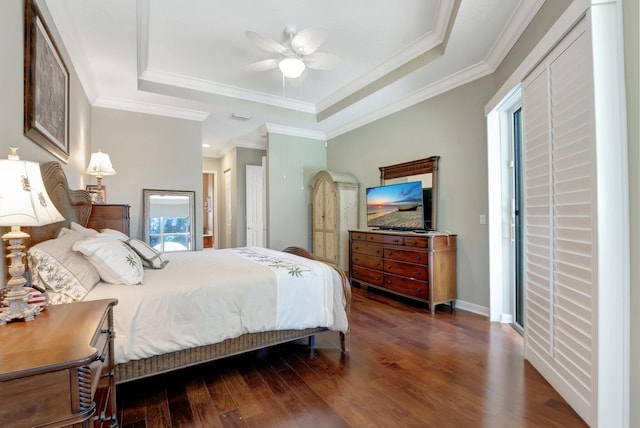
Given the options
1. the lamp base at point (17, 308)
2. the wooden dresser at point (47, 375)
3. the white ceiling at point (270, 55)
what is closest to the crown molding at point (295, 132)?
the white ceiling at point (270, 55)

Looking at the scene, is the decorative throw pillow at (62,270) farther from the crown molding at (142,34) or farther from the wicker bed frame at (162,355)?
the crown molding at (142,34)

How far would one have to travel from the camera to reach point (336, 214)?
4996mm

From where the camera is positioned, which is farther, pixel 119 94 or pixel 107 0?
pixel 119 94

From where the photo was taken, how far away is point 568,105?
1807mm

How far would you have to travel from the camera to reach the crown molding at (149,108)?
421 cm

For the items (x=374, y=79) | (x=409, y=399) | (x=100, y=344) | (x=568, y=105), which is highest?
(x=374, y=79)

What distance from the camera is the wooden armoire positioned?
16.4ft

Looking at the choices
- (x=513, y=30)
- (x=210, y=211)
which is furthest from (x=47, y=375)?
(x=210, y=211)

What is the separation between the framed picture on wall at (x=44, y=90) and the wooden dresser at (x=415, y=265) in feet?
11.2

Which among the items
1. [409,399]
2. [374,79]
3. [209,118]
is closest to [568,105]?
[409,399]

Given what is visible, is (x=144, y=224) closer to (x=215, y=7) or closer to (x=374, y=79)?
(x=215, y=7)

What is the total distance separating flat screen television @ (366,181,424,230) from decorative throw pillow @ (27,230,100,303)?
328 cm

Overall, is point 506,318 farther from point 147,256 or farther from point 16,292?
point 16,292

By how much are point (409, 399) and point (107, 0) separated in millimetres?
3616
